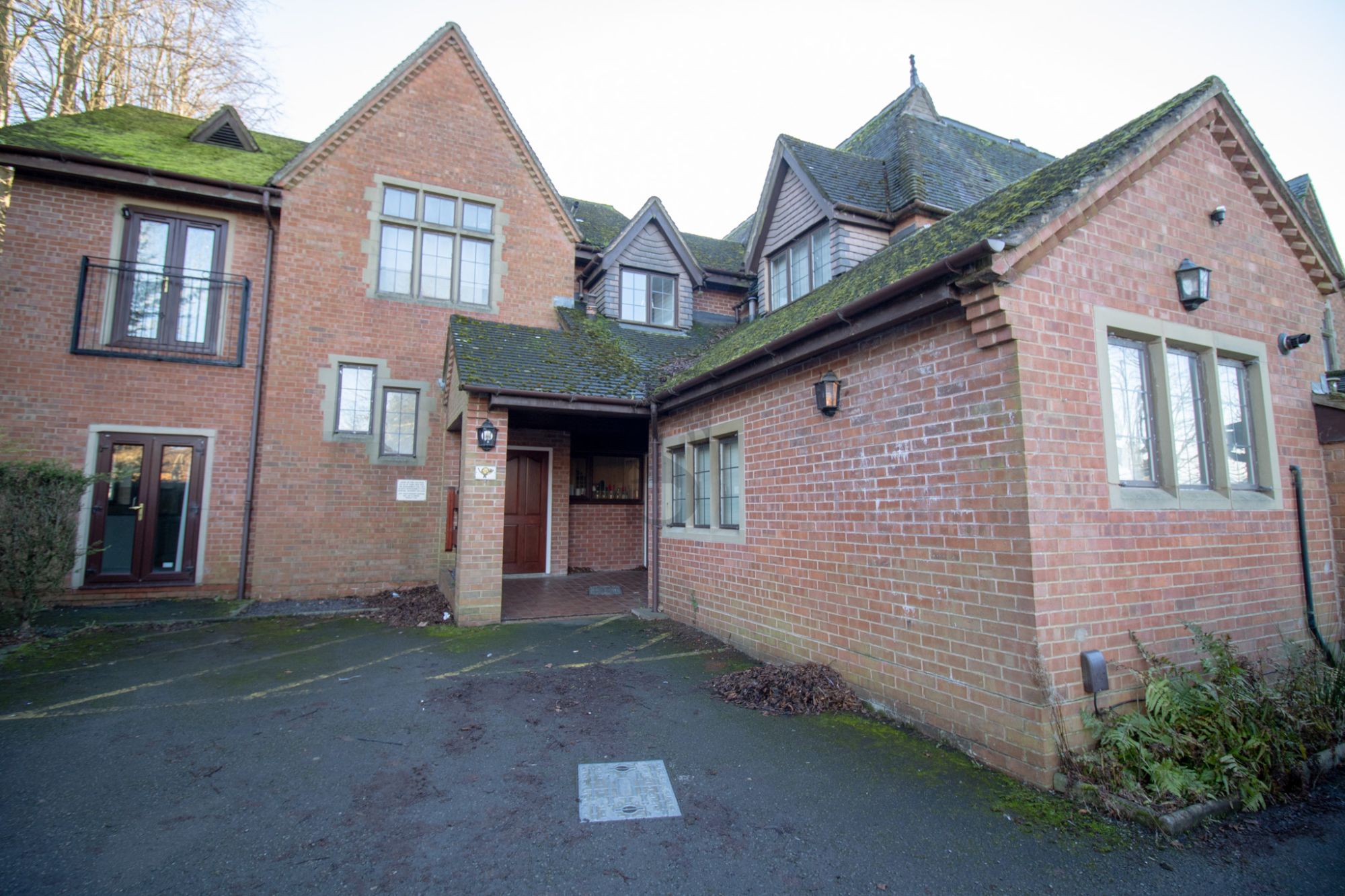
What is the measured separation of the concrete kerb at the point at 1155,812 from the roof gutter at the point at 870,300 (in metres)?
3.34

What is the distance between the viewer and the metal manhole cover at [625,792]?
11.7ft

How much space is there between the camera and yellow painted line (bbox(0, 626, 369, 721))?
5043mm

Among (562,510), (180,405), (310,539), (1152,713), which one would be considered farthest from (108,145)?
(1152,713)

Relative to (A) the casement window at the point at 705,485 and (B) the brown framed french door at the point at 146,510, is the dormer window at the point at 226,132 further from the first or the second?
(A) the casement window at the point at 705,485

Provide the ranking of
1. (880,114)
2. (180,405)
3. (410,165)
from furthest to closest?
(880,114) → (410,165) → (180,405)

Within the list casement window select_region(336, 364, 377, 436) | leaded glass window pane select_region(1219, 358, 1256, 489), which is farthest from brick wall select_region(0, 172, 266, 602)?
leaded glass window pane select_region(1219, 358, 1256, 489)

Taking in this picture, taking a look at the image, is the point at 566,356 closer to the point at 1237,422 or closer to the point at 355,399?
the point at 355,399

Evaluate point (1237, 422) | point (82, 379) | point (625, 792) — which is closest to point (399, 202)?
point (82, 379)

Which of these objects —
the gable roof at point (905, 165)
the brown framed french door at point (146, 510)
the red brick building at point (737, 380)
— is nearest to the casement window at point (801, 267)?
the red brick building at point (737, 380)

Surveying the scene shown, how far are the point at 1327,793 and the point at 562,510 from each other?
446 inches

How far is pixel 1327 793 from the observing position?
3.75m

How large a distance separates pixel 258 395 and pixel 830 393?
10.2m

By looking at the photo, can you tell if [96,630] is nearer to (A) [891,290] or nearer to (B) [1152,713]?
(A) [891,290]

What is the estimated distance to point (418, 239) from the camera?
38.8 feet
